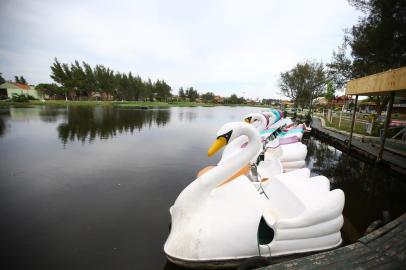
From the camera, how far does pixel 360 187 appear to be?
6.14 metres

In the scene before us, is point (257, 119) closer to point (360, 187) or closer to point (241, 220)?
point (360, 187)

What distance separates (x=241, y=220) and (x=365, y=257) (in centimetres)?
139

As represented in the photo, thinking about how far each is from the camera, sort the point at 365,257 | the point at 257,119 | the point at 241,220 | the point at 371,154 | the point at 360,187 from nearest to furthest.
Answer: the point at 365,257
the point at 241,220
the point at 360,187
the point at 371,154
the point at 257,119

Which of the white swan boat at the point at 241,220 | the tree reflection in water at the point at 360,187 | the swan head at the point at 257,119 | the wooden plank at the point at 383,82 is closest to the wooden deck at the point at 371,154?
the tree reflection in water at the point at 360,187

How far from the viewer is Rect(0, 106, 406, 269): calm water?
332 cm

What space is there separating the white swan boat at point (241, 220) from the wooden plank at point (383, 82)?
532cm

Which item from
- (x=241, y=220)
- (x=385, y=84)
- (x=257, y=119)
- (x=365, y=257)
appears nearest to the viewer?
(x=365, y=257)

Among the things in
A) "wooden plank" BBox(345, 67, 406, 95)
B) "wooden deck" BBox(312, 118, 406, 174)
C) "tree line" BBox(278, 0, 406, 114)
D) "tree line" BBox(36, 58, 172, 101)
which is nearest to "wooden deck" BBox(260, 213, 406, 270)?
"wooden plank" BBox(345, 67, 406, 95)

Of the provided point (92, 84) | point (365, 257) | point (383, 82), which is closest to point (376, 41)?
point (383, 82)

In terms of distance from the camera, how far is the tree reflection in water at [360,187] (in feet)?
14.5

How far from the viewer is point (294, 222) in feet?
8.63

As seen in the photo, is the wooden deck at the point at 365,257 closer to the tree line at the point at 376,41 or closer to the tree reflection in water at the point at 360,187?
the tree reflection in water at the point at 360,187

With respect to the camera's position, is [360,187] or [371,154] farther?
[371,154]

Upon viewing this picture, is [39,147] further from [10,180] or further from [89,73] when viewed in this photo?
[89,73]
